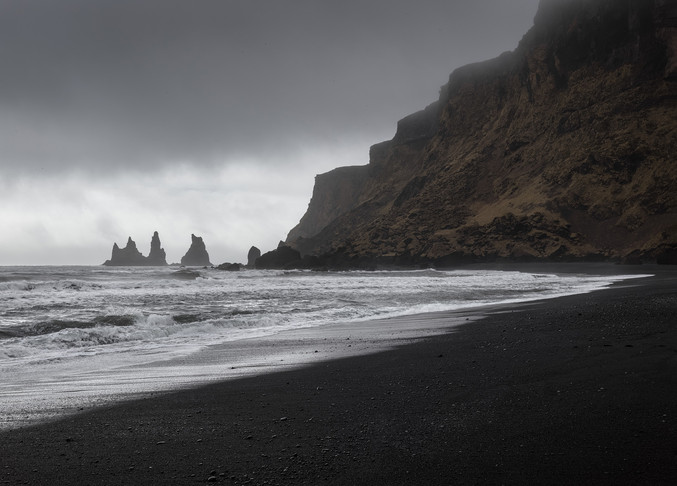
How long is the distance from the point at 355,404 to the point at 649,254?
45597 mm

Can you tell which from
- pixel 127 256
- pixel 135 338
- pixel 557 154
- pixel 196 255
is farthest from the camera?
pixel 196 255

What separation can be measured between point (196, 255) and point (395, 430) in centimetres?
19510

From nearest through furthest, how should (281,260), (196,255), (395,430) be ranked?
(395,430) < (281,260) < (196,255)

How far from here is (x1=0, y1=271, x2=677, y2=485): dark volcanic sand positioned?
92.7 inches

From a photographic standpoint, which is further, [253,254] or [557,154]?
[253,254]

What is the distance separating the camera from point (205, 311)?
40.0ft

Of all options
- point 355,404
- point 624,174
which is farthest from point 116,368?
point 624,174

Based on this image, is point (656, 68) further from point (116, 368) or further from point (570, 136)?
point (116, 368)

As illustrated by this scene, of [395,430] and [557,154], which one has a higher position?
[557,154]

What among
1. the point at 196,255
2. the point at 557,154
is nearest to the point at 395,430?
the point at 557,154

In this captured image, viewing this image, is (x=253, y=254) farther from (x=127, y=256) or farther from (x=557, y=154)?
(x=557, y=154)

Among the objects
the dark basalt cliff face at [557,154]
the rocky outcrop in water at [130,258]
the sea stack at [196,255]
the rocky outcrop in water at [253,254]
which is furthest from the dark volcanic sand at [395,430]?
the sea stack at [196,255]

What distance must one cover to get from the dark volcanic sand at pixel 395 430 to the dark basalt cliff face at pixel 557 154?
4092cm

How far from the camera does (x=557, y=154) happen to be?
203 ft
